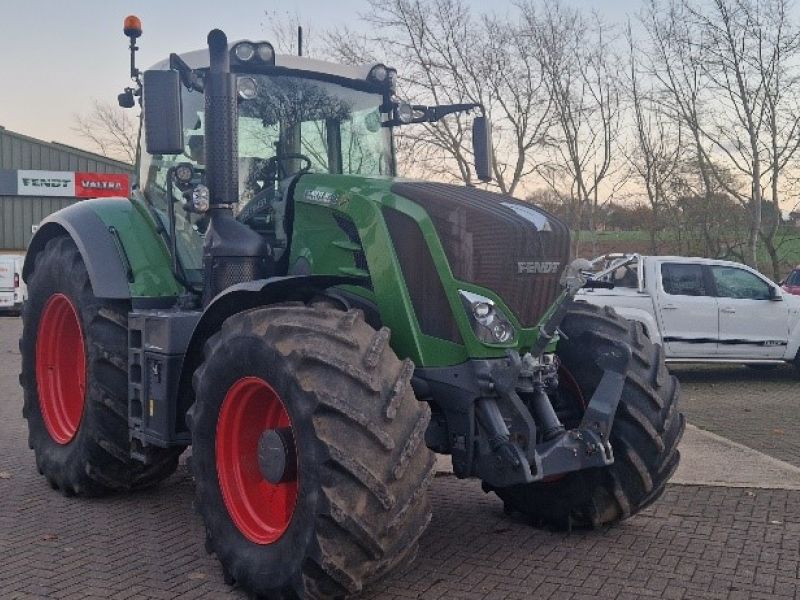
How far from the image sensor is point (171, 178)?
19.2ft

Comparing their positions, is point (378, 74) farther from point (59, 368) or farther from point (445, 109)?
point (59, 368)

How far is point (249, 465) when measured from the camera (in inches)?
186

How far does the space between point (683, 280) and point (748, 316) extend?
1019 mm

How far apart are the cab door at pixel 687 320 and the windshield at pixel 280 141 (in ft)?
24.8

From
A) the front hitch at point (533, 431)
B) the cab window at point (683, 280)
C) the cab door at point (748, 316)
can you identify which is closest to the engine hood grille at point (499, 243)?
the front hitch at point (533, 431)

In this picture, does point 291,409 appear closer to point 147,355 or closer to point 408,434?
point 408,434

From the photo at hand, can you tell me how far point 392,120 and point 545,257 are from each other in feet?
6.33

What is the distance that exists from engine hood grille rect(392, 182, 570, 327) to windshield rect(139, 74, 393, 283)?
1183mm

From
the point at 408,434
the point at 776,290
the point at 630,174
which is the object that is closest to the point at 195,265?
the point at 408,434

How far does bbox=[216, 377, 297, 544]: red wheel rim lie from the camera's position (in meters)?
4.54

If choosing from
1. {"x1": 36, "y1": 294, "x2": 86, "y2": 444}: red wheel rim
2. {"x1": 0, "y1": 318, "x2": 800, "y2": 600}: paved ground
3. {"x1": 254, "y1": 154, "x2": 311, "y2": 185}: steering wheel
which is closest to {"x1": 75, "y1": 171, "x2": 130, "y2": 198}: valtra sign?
{"x1": 36, "y1": 294, "x2": 86, "y2": 444}: red wheel rim

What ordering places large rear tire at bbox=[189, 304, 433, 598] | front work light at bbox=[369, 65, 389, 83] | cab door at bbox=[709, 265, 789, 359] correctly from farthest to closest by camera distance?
cab door at bbox=[709, 265, 789, 359]
front work light at bbox=[369, 65, 389, 83]
large rear tire at bbox=[189, 304, 433, 598]

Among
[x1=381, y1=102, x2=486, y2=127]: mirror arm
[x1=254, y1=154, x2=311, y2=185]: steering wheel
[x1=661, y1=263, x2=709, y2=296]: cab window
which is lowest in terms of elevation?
[x1=661, y1=263, x2=709, y2=296]: cab window

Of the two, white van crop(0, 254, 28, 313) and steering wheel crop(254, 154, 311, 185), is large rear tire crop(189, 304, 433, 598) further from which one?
white van crop(0, 254, 28, 313)
